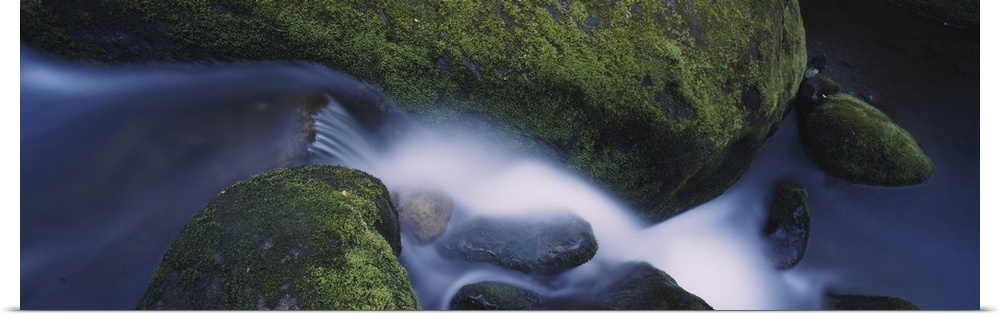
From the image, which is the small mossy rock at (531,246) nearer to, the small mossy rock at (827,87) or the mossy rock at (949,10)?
the small mossy rock at (827,87)

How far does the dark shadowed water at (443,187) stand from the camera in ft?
11.6

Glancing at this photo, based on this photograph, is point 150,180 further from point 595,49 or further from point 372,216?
point 595,49

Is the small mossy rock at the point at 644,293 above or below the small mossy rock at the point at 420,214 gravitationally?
below

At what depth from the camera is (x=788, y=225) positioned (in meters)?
4.89

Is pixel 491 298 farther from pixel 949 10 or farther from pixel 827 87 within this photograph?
pixel 949 10

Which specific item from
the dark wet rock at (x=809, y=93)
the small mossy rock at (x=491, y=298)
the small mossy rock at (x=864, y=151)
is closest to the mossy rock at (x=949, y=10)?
the small mossy rock at (x=864, y=151)

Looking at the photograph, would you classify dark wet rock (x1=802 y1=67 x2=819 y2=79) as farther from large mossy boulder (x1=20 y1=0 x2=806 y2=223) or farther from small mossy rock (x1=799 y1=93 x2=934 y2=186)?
large mossy boulder (x1=20 y1=0 x2=806 y2=223)

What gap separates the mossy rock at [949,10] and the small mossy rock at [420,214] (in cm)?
516

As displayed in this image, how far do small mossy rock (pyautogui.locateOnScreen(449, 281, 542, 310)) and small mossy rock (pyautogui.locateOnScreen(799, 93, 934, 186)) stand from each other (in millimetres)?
2964

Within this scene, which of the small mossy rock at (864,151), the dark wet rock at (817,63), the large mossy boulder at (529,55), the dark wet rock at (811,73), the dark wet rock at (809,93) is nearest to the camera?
the large mossy boulder at (529,55)

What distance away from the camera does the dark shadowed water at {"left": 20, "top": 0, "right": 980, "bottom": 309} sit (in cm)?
353

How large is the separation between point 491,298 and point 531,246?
536 mm
